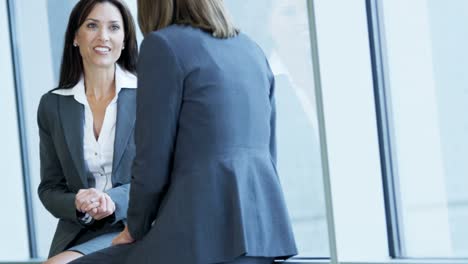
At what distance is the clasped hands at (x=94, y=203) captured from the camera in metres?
3.08

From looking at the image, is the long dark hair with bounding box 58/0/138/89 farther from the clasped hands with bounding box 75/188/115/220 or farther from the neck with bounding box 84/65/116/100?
the clasped hands with bounding box 75/188/115/220

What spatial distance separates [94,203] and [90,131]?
0.37 meters

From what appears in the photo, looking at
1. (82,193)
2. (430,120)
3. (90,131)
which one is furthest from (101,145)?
(430,120)

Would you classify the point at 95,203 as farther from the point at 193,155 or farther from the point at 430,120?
the point at 430,120

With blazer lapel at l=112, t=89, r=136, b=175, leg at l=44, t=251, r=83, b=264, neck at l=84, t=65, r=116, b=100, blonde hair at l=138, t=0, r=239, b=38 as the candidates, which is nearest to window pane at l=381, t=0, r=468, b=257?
blonde hair at l=138, t=0, r=239, b=38

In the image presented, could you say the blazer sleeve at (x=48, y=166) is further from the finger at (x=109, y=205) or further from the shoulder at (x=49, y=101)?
the finger at (x=109, y=205)

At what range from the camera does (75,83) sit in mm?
3443

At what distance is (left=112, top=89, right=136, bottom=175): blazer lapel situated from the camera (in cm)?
323

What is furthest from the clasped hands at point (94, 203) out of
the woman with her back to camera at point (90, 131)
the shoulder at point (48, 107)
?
the shoulder at point (48, 107)

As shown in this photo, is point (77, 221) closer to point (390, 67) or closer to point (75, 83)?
point (75, 83)

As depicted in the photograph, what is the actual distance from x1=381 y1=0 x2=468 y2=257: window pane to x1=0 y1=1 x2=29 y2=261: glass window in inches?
99.5

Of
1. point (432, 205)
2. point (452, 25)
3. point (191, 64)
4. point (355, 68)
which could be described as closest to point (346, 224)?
point (432, 205)

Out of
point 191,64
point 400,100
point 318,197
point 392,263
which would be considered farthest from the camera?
point 318,197

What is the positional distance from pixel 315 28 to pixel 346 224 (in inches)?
30.4
